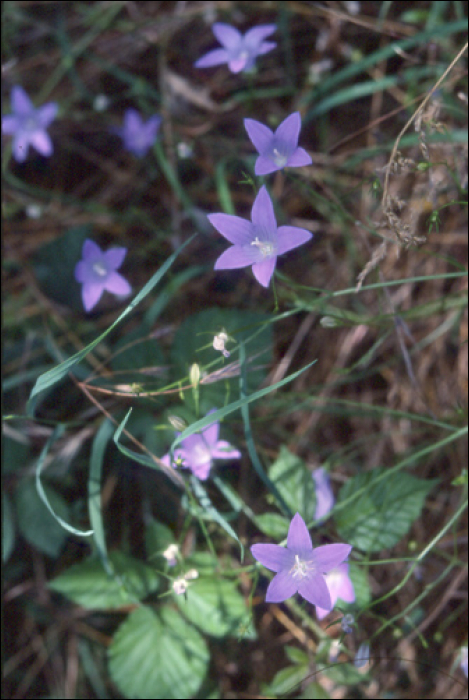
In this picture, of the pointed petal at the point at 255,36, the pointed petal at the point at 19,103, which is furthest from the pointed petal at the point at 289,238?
the pointed petal at the point at 19,103

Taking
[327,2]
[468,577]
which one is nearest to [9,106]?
[327,2]

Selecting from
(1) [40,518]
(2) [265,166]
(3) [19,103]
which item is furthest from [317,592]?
(3) [19,103]

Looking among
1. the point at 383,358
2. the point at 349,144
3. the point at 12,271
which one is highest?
the point at 349,144

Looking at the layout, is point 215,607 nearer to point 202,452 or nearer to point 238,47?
point 202,452

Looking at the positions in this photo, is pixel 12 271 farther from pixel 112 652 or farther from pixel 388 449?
pixel 388 449

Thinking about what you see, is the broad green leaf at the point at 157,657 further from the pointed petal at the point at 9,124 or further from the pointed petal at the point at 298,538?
the pointed petal at the point at 9,124

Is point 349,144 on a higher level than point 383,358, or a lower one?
higher
